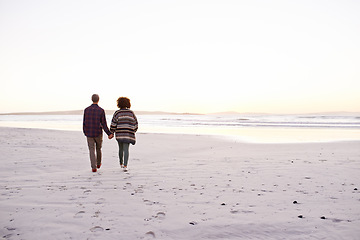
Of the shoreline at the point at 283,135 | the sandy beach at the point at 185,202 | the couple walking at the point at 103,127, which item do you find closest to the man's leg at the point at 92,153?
the couple walking at the point at 103,127

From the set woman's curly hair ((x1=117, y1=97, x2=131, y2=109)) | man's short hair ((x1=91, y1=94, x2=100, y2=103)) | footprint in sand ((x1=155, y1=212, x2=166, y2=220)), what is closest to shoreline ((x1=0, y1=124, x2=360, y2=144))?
woman's curly hair ((x1=117, y1=97, x2=131, y2=109))

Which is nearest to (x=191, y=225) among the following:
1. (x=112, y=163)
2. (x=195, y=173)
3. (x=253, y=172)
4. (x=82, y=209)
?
(x=82, y=209)

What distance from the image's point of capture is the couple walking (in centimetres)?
711

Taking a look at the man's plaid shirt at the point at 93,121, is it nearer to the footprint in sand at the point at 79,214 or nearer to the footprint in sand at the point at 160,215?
the footprint in sand at the point at 79,214

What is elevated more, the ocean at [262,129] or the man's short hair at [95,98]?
the man's short hair at [95,98]

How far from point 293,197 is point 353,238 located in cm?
154

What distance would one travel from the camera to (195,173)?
6738 millimetres

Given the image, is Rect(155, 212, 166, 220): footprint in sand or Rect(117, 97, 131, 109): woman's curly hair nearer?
Rect(155, 212, 166, 220): footprint in sand

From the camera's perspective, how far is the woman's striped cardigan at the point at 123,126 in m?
7.42

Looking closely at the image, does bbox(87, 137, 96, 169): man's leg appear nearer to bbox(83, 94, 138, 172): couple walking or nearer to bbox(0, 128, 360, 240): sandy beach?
bbox(83, 94, 138, 172): couple walking

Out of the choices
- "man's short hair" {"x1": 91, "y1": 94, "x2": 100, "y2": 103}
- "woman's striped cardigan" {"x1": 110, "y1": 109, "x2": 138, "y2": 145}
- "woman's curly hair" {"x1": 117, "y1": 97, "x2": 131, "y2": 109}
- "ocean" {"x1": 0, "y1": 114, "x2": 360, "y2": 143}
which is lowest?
"ocean" {"x1": 0, "y1": 114, "x2": 360, "y2": 143}

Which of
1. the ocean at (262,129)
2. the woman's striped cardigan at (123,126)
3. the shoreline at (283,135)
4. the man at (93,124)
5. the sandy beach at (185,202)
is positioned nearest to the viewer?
the sandy beach at (185,202)

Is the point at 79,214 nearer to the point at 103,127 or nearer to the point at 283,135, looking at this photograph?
the point at 103,127

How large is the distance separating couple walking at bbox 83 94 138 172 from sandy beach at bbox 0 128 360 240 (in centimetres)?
71
